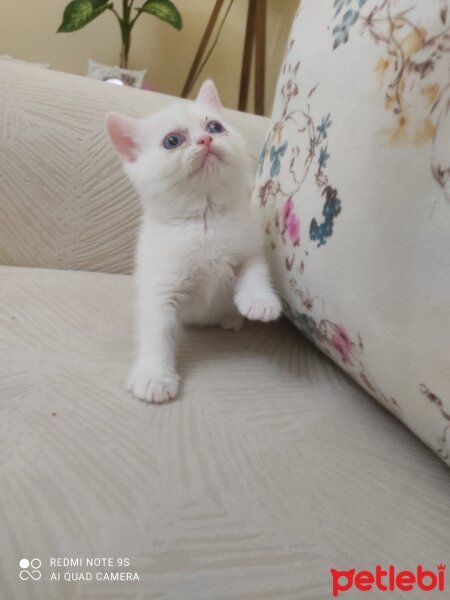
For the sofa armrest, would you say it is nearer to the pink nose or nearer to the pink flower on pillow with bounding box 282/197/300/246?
the pink nose

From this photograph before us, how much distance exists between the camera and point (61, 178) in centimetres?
93

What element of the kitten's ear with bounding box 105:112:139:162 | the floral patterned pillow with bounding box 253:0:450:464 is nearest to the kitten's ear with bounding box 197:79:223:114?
the kitten's ear with bounding box 105:112:139:162

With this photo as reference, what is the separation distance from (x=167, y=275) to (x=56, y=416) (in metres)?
0.28

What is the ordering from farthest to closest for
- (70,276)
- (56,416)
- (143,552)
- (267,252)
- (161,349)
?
(70,276) → (267,252) → (161,349) → (56,416) → (143,552)

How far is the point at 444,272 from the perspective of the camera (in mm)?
384

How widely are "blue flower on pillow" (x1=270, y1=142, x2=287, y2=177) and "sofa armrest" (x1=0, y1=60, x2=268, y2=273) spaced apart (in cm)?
39

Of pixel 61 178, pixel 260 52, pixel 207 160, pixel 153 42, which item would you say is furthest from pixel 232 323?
pixel 153 42

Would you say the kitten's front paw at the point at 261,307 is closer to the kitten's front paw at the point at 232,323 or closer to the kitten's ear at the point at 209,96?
the kitten's front paw at the point at 232,323

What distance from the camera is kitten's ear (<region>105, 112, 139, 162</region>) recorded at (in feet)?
2.51

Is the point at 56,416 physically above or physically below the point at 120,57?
below

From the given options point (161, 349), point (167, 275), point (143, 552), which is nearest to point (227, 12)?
point (167, 275)

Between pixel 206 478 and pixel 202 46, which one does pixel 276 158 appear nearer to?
pixel 206 478

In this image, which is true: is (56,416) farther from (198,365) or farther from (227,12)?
(227,12)

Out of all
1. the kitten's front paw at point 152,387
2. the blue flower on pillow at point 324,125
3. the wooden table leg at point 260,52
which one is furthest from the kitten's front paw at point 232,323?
the wooden table leg at point 260,52
